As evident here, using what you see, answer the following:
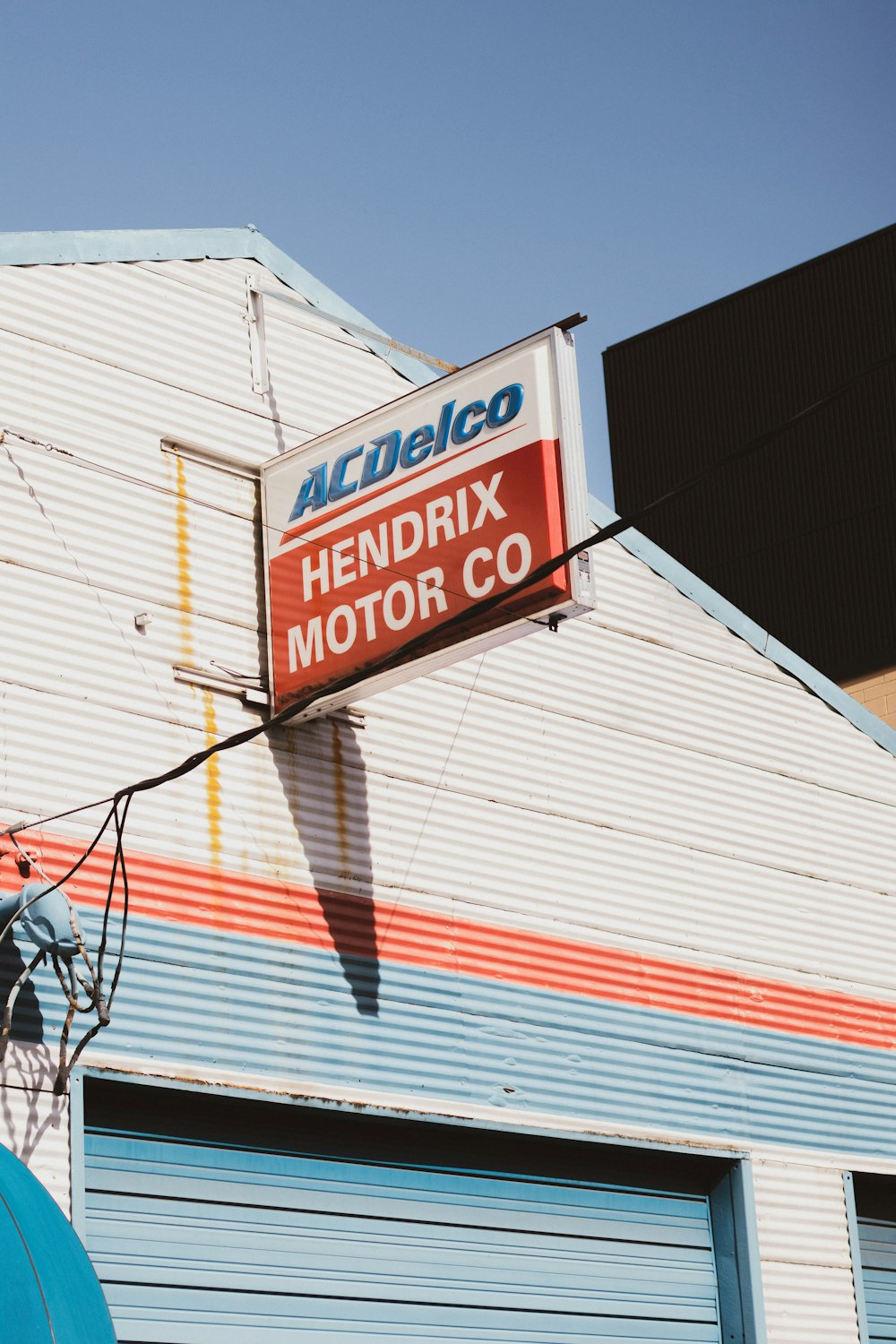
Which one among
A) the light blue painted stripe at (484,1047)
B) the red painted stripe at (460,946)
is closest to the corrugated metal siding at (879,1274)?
the light blue painted stripe at (484,1047)

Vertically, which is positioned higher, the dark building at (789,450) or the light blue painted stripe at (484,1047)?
the dark building at (789,450)

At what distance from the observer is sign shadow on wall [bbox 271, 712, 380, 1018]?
37.8ft

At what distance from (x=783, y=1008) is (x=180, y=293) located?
21.8ft

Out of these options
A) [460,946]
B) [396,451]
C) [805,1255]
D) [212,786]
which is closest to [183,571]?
[212,786]

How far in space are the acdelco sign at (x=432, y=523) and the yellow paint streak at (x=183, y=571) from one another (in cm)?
50

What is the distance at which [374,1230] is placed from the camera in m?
11.1

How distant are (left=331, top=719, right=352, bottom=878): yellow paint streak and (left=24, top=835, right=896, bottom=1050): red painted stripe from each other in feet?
0.72

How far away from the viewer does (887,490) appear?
26.5 meters

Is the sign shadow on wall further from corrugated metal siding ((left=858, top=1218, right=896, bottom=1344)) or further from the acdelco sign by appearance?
corrugated metal siding ((left=858, top=1218, right=896, bottom=1344))

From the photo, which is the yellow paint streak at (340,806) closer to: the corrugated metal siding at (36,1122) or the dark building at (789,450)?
the corrugated metal siding at (36,1122)

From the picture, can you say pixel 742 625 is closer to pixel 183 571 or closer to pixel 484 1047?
pixel 484 1047

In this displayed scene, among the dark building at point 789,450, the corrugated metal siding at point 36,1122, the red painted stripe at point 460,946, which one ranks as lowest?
the corrugated metal siding at point 36,1122

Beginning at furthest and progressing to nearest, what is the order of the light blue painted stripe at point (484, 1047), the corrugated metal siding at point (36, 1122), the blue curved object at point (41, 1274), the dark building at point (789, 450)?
the dark building at point (789, 450), the light blue painted stripe at point (484, 1047), the corrugated metal siding at point (36, 1122), the blue curved object at point (41, 1274)

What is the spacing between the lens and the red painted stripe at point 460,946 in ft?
35.1
